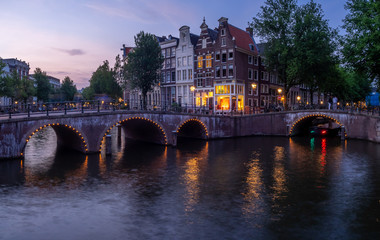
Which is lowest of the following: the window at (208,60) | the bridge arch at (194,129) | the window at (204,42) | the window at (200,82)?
the bridge arch at (194,129)

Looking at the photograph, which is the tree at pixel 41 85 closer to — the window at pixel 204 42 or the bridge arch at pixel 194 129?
the window at pixel 204 42

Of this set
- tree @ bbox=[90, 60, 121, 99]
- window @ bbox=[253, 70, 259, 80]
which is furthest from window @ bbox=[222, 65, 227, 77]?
tree @ bbox=[90, 60, 121, 99]

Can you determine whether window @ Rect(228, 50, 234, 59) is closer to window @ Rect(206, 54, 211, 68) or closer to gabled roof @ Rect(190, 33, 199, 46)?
window @ Rect(206, 54, 211, 68)

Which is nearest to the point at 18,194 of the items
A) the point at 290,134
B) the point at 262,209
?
the point at 262,209

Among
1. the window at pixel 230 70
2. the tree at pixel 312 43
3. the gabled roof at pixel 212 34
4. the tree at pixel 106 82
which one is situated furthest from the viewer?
the tree at pixel 106 82

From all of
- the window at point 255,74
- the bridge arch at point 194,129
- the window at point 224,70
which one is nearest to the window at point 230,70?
the window at point 224,70

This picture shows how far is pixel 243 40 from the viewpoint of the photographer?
188 ft

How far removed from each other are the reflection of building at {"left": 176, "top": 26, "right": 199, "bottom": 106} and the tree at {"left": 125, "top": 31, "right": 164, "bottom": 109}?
5.65 metres

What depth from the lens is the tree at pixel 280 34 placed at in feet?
160

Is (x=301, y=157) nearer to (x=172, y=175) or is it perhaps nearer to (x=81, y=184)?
(x=172, y=175)

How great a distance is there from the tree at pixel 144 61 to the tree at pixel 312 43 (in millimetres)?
24181

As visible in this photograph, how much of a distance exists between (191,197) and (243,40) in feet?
151

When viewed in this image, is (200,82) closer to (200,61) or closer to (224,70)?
(200,61)

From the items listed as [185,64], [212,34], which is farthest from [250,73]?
[185,64]
